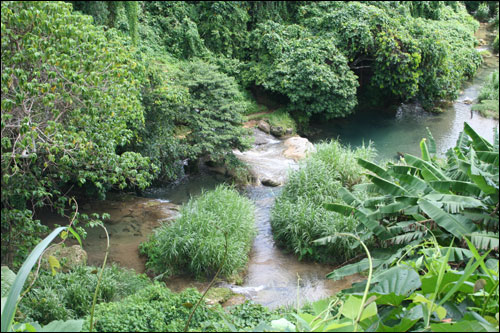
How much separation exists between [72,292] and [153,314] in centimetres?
168

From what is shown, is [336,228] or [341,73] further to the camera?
[341,73]

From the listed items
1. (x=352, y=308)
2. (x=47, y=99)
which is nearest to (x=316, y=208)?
(x=47, y=99)

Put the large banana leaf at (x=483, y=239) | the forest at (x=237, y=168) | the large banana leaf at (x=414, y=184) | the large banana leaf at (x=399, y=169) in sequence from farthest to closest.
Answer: the large banana leaf at (x=399, y=169), the large banana leaf at (x=414, y=184), the large banana leaf at (x=483, y=239), the forest at (x=237, y=168)

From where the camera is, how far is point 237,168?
11.2 metres

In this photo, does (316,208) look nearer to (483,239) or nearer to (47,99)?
(483,239)

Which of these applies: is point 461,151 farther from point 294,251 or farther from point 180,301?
point 180,301

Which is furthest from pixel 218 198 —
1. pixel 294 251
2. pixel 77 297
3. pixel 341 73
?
pixel 341 73

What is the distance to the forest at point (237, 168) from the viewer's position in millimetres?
3348

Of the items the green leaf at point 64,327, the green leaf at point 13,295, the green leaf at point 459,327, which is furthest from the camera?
the green leaf at point 459,327

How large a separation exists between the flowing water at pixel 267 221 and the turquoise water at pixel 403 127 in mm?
29

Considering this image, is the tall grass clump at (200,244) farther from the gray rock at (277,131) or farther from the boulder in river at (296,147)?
the gray rock at (277,131)

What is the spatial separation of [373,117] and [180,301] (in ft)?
42.1

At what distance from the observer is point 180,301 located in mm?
5234

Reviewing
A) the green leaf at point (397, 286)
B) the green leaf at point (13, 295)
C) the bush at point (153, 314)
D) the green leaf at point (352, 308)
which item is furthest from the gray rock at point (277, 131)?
the green leaf at point (13, 295)
